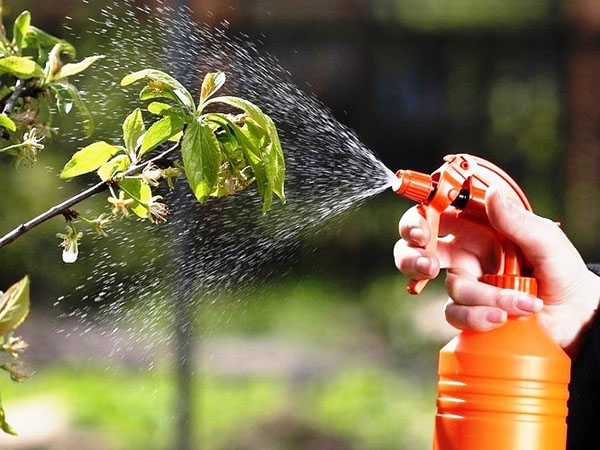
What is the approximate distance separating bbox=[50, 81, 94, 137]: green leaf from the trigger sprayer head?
24 cm

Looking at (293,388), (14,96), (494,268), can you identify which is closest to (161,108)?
(14,96)

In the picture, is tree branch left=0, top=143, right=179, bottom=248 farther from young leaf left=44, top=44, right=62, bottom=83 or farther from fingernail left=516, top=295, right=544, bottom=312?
fingernail left=516, top=295, right=544, bottom=312

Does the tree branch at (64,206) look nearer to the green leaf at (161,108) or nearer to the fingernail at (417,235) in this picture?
the green leaf at (161,108)

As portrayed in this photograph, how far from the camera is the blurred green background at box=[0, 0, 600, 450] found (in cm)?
282

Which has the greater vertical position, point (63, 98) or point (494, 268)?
point (63, 98)

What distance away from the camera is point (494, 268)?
3.15ft

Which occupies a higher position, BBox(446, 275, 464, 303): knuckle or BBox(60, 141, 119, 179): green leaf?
BBox(60, 141, 119, 179): green leaf

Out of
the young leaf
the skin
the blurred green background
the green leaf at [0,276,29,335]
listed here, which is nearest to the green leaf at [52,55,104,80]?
the young leaf

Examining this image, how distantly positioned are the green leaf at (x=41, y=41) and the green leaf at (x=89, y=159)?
4.0 inches

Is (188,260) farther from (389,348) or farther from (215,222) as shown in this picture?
(389,348)

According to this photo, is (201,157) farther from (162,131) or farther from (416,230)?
(416,230)

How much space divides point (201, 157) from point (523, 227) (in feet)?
1.02

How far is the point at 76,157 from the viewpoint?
0.71 metres

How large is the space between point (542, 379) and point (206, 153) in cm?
32
